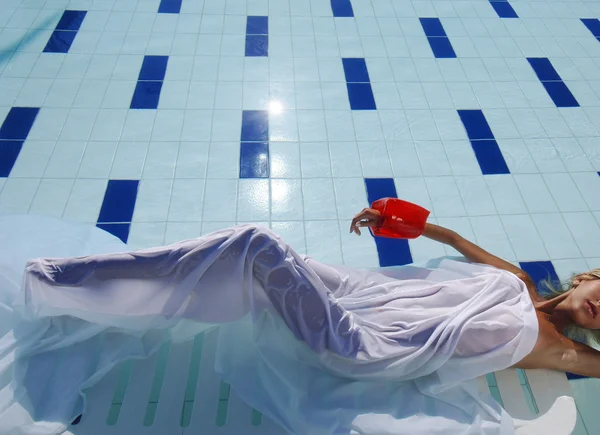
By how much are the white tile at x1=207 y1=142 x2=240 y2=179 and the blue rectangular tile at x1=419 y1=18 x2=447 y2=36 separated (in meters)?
1.83

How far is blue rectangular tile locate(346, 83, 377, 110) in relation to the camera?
3.47 metres

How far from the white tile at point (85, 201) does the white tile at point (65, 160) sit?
0.10m

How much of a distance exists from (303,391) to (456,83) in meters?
2.53

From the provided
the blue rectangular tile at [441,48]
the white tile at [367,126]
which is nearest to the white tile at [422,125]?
the white tile at [367,126]

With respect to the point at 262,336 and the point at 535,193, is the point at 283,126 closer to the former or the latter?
the point at 535,193

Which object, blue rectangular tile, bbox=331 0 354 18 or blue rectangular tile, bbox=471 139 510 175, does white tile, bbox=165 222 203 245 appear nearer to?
blue rectangular tile, bbox=471 139 510 175

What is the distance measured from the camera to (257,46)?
12.5 feet

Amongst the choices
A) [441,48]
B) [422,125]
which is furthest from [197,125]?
[441,48]

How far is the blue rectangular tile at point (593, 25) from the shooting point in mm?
4176

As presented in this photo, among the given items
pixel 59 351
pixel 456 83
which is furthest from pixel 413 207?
pixel 456 83

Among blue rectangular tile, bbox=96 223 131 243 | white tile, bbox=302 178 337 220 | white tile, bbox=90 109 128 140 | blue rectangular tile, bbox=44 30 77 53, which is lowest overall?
white tile, bbox=302 178 337 220

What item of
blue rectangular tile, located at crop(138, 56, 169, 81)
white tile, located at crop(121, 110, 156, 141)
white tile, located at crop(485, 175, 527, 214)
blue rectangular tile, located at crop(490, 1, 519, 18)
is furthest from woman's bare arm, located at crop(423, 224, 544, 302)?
blue rectangular tile, located at crop(490, 1, 519, 18)

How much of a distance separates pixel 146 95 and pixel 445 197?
6.17ft

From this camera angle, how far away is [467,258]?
2330mm
